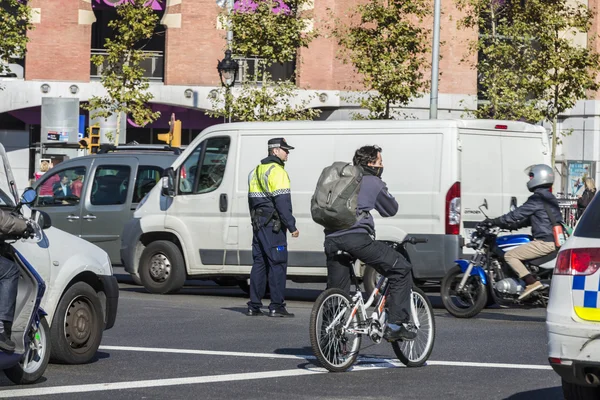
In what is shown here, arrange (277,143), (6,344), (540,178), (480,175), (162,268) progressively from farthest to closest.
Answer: (162,268), (480,175), (540,178), (277,143), (6,344)

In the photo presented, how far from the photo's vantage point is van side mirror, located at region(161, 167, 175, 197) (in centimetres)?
1653

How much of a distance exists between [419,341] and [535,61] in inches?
937

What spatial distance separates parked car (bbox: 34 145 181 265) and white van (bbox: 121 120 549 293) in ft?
4.52

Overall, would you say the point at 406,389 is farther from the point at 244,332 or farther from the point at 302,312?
the point at 302,312

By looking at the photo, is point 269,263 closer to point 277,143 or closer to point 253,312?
point 253,312

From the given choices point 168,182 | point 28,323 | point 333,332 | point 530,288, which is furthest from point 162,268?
point 28,323

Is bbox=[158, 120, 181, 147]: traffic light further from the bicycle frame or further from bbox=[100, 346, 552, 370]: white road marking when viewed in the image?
the bicycle frame

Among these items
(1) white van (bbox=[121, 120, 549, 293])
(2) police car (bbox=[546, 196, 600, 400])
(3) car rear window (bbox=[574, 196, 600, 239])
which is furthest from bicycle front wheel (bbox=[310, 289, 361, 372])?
(1) white van (bbox=[121, 120, 549, 293])

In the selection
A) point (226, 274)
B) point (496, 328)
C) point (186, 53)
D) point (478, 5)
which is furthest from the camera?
point (186, 53)

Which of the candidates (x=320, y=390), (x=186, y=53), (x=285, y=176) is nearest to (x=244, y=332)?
(x=285, y=176)

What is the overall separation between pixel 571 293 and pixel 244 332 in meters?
5.49

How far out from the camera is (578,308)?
22.2 ft

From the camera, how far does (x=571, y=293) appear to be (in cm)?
681

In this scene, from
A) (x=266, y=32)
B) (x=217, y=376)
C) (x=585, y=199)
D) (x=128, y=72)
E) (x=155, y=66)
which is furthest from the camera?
(x=155, y=66)
